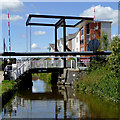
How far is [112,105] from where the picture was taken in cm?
1094

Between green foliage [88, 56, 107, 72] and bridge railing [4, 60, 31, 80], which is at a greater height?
green foliage [88, 56, 107, 72]

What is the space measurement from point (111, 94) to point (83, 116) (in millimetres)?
3715

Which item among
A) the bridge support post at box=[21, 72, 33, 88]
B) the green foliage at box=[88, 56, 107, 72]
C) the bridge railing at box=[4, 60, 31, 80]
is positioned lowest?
the bridge support post at box=[21, 72, 33, 88]

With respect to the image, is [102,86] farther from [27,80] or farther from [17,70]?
[27,80]

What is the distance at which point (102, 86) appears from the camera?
13.2 metres

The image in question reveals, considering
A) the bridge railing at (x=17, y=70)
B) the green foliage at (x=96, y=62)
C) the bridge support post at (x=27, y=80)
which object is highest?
the green foliage at (x=96, y=62)

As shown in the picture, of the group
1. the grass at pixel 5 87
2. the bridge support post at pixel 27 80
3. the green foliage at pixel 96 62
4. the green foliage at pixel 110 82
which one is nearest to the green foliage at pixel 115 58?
the green foliage at pixel 110 82

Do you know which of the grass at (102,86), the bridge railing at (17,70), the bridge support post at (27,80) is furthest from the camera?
the bridge support post at (27,80)

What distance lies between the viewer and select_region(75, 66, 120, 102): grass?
38.8 feet

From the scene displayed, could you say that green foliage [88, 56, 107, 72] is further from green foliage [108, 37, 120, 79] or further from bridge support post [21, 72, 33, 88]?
bridge support post [21, 72, 33, 88]

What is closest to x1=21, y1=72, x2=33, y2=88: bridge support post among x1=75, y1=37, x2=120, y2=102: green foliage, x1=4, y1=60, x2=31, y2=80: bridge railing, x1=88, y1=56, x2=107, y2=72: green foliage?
x1=4, y1=60, x2=31, y2=80: bridge railing

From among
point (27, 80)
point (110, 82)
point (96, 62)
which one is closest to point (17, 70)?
point (27, 80)

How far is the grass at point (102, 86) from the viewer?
11828 mm

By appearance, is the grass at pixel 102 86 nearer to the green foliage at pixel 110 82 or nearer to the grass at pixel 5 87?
the green foliage at pixel 110 82
